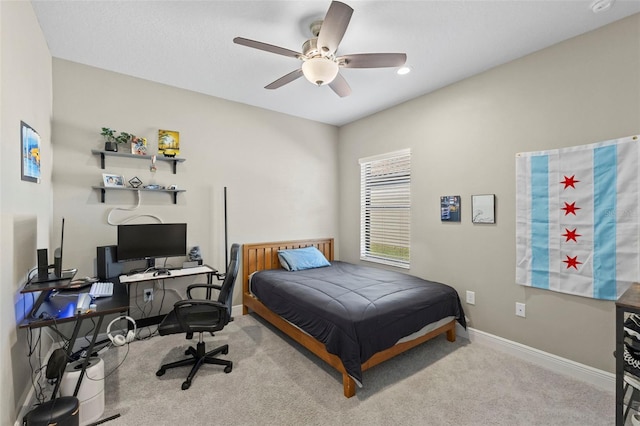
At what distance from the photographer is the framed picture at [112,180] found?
2971 mm

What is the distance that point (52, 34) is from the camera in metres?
2.44

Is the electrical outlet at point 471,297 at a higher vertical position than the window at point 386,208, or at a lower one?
lower

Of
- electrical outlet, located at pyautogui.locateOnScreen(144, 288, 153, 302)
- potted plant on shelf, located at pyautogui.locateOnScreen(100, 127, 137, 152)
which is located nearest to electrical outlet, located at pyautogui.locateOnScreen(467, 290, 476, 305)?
electrical outlet, located at pyautogui.locateOnScreen(144, 288, 153, 302)

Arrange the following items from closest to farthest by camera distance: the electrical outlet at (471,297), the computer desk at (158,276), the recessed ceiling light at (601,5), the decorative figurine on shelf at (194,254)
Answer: the recessed ceiling light at (601,5), the computer desk at (158,276), the electrical outlet at (471,297), the decorative figurine on shelf at (194,254)

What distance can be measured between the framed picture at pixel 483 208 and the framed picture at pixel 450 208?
168 millimetres

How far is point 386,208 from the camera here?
4.13 metres

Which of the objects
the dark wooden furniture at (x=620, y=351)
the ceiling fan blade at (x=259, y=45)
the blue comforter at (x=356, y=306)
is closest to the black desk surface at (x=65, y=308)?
the blue comforter at (x=356, y=306)

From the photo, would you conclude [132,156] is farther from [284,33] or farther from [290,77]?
[284,33]

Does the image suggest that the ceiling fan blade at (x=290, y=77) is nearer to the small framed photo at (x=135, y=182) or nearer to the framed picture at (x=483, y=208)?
the small framed photo at (x=135, y=182)

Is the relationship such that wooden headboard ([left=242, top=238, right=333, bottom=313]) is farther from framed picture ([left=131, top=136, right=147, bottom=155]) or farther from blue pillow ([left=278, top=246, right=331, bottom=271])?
framed picture ([left=131, top=136, right=147, bottom=155])

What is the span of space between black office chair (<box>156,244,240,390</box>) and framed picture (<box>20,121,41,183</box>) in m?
1.33

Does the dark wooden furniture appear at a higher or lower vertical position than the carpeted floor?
higher

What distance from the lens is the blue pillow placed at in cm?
389

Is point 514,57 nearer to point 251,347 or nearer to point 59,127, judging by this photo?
point 251,347
